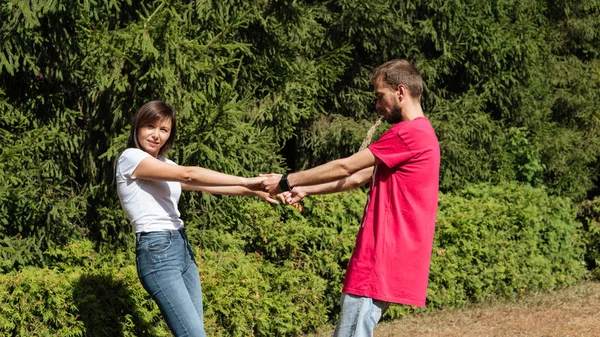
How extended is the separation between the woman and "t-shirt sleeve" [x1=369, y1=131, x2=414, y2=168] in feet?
2.92

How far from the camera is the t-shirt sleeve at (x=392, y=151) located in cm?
401

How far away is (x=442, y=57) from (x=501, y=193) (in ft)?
6.34

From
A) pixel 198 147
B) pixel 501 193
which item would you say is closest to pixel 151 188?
pixel 198 147

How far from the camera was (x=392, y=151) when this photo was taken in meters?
4.02

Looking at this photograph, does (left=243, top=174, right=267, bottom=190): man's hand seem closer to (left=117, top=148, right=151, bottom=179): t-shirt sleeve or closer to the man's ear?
(left=117, top=148, right=151, bottom=179): t-shirt sleeve

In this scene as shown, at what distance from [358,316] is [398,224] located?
489 millimetres

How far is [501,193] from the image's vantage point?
10.1 meters

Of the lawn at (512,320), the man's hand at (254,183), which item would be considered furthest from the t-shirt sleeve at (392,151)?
the lawn at (512,320)

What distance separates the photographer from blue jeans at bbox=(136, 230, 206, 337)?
4.20m

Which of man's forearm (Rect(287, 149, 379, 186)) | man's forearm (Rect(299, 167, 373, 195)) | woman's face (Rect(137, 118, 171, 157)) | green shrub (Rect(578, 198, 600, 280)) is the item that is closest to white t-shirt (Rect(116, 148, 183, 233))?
woman's face (Rect(137, 118, 171, 157))

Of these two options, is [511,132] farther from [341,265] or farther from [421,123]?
[421,123]

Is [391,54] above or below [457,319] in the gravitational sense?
above

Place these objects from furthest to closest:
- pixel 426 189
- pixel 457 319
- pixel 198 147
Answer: pixel 457 319, pixel 198 147, pixel 426 189

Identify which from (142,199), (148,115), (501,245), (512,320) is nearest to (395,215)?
(142,199)
